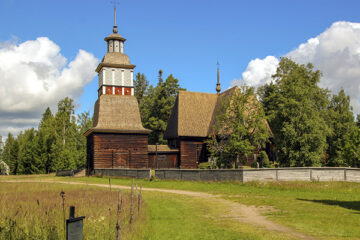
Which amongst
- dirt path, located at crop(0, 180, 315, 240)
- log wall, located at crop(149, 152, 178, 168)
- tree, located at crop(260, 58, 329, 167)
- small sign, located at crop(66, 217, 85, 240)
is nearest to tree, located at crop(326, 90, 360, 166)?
tree, located at crop(260, 58, 329, 167)

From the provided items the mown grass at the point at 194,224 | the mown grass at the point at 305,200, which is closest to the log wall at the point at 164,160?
the mown grass at the point at 305,200

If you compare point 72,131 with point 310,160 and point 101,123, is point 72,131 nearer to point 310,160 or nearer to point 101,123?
point 101,123

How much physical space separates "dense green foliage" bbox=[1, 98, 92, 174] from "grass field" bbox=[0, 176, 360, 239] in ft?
136

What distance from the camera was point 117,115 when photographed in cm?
4366

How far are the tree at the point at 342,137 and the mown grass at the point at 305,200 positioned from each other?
1038 inches

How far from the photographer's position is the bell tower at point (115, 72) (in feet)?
150

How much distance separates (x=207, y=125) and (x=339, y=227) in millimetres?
33205

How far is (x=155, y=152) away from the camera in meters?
43.7

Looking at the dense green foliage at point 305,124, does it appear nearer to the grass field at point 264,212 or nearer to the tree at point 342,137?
the tree at point 342,137

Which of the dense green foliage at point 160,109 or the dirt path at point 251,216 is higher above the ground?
the dense green foliage at point 160,109

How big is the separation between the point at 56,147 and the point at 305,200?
53.8 metres

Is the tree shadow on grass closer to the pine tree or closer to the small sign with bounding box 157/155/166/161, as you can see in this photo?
the small sign with bounding box 157/155/166/161

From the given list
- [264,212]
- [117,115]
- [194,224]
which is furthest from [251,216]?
[117,115]

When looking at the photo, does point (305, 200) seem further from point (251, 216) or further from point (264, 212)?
point (251, 216)
